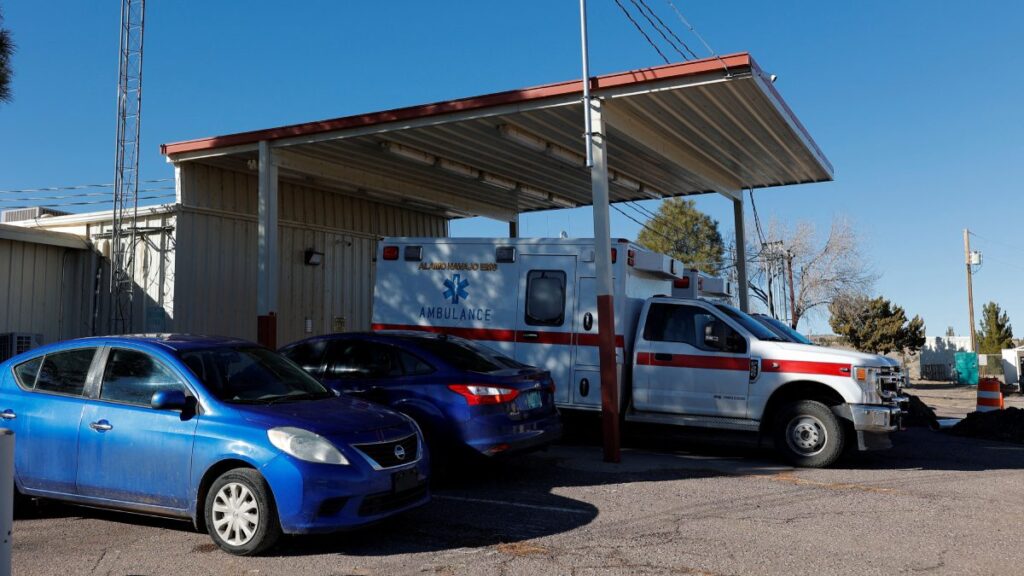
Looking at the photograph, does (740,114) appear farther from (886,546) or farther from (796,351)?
(886,546)

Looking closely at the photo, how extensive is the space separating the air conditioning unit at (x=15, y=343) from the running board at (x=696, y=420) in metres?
10.7

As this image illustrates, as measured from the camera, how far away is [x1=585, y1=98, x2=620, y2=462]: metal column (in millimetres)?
10219

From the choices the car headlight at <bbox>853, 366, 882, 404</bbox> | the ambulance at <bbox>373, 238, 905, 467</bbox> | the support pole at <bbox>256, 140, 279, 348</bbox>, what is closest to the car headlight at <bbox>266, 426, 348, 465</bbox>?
the ambulance at <bbox>373, 238, 905, 467</bbox>

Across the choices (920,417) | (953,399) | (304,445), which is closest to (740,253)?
(920,417)

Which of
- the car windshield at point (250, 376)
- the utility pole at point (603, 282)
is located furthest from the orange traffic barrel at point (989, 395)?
the car windshield at point (250, 376)

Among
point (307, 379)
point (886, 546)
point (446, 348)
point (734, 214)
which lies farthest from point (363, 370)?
point (734, 214)

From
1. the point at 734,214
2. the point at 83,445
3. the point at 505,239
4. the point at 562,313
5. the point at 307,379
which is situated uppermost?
the point at 734,214

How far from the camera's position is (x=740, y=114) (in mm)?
12391

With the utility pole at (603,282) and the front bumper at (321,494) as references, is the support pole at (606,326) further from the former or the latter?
the front bumper at (321,494)

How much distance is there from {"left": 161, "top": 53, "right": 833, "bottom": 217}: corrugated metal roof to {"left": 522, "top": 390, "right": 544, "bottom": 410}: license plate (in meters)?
4.60

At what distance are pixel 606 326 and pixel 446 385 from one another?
9.47ft

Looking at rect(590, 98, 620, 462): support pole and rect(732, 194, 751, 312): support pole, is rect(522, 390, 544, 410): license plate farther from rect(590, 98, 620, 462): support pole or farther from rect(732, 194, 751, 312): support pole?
rect(732, 194, 751, 312): support pole

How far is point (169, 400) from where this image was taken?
19.1 feet

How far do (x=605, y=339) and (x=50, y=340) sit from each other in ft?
36.5
